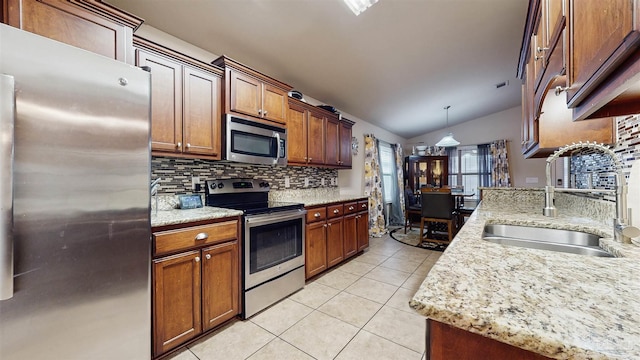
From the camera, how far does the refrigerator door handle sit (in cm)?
88

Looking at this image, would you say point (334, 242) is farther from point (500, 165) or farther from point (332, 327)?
point (500, 165)

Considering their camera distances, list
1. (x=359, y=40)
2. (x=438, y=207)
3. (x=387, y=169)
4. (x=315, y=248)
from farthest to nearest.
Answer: (x=387, y=169), (x=438, y=207), (x=315, y=248), (x=359, y=40)

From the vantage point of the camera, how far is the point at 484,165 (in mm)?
6070

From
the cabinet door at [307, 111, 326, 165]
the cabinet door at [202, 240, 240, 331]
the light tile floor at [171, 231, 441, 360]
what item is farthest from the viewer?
the cabinet door at [307, 111, 326, 165]

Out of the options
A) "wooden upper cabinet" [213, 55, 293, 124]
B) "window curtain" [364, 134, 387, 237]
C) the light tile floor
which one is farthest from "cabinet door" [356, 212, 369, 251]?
"wooden upper cabinet" [213, 55, 293, 124]

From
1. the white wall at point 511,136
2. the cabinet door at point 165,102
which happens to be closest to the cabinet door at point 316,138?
the cabinet door at point 165,102

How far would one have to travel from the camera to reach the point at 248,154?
221 cm

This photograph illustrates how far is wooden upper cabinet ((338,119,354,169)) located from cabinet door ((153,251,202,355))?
246 cm

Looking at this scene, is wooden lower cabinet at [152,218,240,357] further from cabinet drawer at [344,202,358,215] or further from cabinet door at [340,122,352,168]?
cabinet door at [340,122,352,168]

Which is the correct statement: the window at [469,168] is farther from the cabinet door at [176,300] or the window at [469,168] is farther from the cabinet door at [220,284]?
the cabinet door at [176,300]

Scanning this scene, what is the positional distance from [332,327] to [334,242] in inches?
46.8

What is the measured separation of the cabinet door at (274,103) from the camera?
238 cm

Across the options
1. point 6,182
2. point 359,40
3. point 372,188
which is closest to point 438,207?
point 372,188

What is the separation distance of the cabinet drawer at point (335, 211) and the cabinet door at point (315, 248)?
142 millimetres
